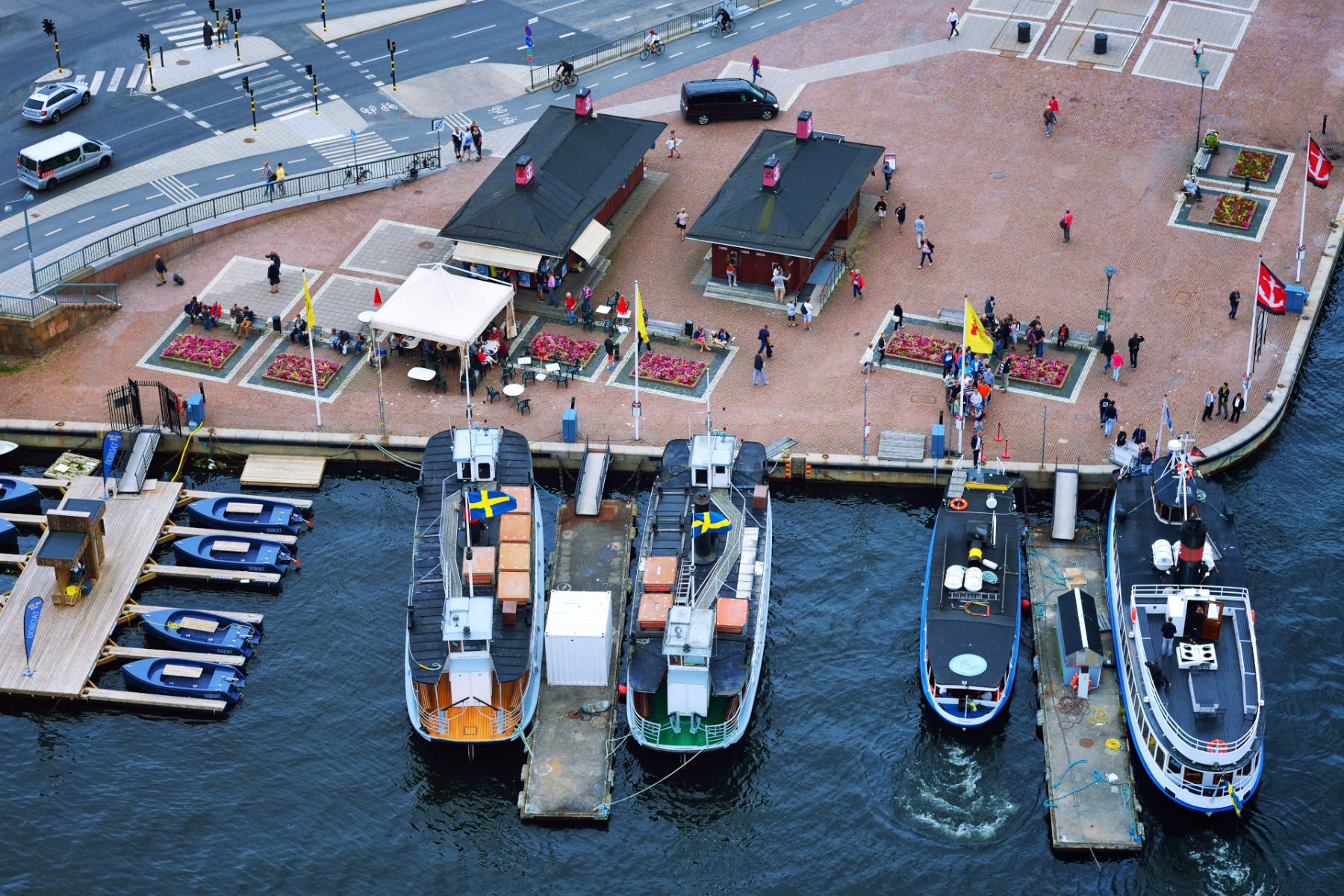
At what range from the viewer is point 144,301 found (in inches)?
4523

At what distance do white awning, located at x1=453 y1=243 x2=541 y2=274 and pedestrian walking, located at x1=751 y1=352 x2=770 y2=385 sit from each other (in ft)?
47.6

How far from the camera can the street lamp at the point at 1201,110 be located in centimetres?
12780

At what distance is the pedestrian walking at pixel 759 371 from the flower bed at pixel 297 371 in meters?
23.7

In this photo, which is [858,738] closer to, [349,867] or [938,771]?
[938,771]

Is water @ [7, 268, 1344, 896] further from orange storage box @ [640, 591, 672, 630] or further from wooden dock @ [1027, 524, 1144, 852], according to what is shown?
orange storage box @ [640, 591, 672, 630]

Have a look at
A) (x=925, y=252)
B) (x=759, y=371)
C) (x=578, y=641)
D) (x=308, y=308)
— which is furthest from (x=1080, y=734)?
(x=308, y=308)

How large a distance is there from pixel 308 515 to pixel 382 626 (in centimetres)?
1070

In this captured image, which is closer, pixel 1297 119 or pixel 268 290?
pixel 268 290

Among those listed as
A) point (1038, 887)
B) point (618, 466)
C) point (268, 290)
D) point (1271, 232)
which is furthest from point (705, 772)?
point (1271, 232)

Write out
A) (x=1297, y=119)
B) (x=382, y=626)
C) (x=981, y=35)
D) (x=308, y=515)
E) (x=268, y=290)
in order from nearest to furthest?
(x=382, y=626) → (x=308, y=515) → (x=268, y=290) → (x=1297, y=119) → (x=981, y=35)

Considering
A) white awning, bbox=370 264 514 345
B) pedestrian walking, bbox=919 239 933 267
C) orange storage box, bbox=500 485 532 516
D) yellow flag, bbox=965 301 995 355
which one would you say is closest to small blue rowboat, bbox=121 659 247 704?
orange storage box, bbox=500 485 532 516

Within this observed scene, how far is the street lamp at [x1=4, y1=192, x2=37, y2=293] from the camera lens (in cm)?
11075

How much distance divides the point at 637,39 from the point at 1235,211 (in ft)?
149

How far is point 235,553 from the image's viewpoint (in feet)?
319
